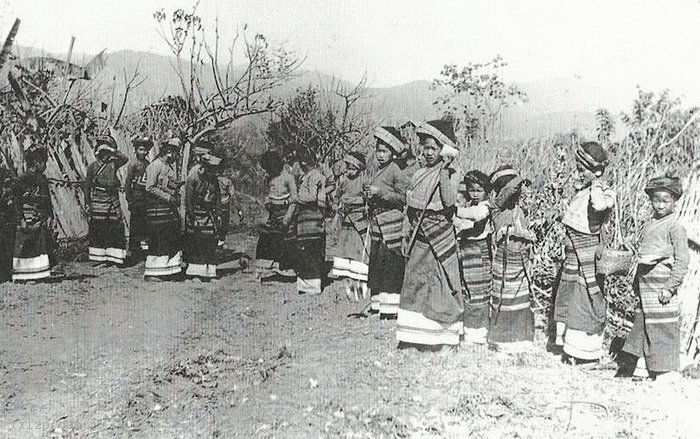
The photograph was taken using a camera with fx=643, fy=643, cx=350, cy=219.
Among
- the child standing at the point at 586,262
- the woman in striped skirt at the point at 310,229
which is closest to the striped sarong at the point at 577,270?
the child standing at the point at 586,262

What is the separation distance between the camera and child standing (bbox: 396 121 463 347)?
18.0 ft

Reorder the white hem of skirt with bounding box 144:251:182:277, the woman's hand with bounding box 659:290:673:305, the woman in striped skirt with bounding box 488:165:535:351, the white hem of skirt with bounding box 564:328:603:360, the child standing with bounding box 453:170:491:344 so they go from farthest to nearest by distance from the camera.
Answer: the white hem of skirt with bounding box 144:251:182:277, the child standing with bounding box 453:170:491:344, the woman in striped skirt with bounding box 488:165:535:351, the white hem of skirt with bounding box 564:328:603:360, the woman's hand with bounding box 659:290:673:305

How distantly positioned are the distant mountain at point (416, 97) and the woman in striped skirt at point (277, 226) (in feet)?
13.1

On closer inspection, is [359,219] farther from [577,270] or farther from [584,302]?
[584,302]

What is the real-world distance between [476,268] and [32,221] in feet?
18.4

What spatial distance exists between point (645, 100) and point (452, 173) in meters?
3.42

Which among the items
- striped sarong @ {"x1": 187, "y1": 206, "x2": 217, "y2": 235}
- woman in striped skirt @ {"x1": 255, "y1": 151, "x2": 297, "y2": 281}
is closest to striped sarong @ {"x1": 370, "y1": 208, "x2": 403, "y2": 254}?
woman in striped skirt @ {"x1": 255, "y1": 151, "x2": 297, "y2": 281}

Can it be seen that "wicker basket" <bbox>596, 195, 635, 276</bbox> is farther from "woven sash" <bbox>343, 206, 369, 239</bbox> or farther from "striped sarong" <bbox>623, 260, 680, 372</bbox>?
"woven sash" <bbox>343, 206, 369, 239</bbox>

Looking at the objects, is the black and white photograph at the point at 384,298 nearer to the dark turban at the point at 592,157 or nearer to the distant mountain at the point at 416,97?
the dark turban at the point at 592,157

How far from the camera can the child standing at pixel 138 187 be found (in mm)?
9144

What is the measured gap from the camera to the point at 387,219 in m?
6.48

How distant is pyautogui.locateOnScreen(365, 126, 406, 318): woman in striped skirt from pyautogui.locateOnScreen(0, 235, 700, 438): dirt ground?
1.40 ft

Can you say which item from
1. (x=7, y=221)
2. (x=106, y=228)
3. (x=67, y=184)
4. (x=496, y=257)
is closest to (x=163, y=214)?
(x=106, y=228)

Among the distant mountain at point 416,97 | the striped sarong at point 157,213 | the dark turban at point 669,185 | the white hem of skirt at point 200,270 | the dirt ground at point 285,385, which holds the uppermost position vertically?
the distant mountain at point 416,97
